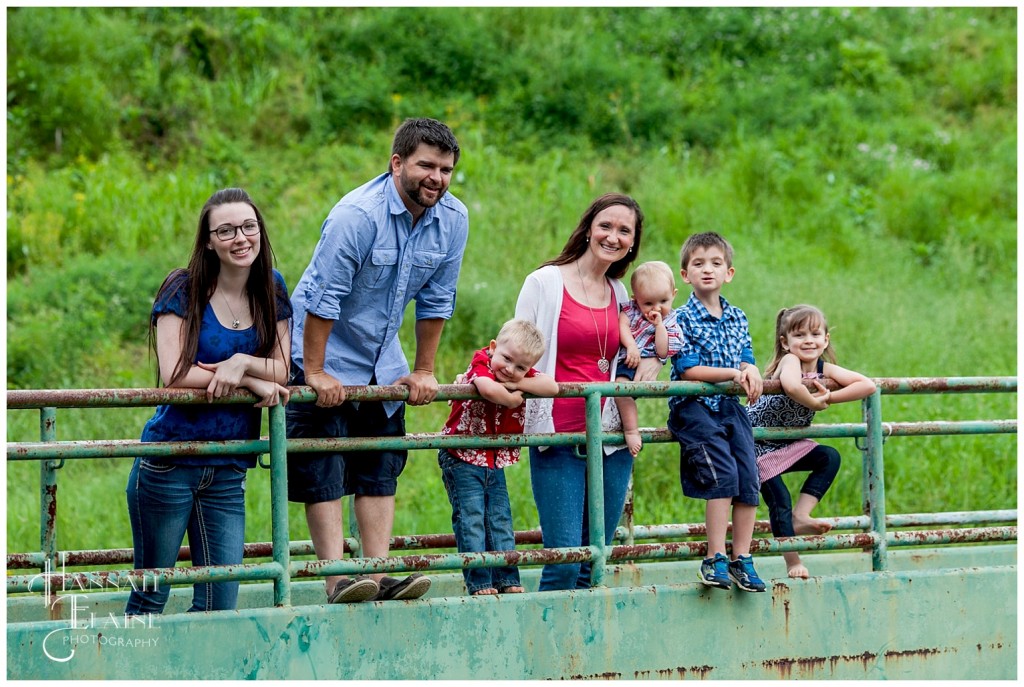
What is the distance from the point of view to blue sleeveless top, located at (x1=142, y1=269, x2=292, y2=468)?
4316 millimetres

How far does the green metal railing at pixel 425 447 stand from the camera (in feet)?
13.6

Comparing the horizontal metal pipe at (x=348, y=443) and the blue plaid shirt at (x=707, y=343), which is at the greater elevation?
the blue plaid shirt at (x=707, y=343)

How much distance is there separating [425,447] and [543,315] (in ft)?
2.42

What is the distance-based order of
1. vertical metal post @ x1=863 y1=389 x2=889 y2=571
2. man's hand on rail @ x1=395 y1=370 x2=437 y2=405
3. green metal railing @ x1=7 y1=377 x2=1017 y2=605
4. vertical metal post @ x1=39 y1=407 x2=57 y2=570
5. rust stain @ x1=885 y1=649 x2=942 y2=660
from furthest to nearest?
vertical metal post @ x1=863 y1=389 x2=889 y2=571 < rust stain @ x1=885 y1=649 x2=942 y2=660 < vertical metal post @ x1=39 y1=407 x2=57 y2=570 < man's hand on rail @ x1=395 y1=370 x2=437 y2=405 < green metal railing @ x1=7 y1=377 x2=1017 y2=605

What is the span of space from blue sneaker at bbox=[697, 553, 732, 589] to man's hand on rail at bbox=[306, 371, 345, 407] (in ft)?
5.30

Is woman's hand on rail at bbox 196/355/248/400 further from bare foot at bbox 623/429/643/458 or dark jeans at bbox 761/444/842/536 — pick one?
dark jeans at bbox 761/444/842/536

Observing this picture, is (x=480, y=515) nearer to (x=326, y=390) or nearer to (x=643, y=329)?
(x=326, y=390)

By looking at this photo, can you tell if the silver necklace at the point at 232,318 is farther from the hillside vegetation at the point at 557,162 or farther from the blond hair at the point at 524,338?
the hillside vegetation at the point at 557,162

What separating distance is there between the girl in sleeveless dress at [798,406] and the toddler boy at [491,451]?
1188 millimetres

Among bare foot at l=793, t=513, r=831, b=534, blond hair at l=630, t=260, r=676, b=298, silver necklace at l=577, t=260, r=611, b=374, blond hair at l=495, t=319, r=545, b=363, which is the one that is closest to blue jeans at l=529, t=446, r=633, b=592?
silver necklace at l=577, t=260, r=611, b=374

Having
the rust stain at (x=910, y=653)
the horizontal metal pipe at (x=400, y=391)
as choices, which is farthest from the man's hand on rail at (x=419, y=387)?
the rust stain at (x=910, y=653)

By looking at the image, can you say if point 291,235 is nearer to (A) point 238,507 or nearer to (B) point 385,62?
(B) point 385,62

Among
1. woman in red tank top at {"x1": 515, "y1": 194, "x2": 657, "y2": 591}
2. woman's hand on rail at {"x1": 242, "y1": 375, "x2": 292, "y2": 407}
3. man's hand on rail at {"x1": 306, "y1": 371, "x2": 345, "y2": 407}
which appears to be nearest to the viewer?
woman's hand on rail at {"x1": 242, "y1": 375, "x2": 292, "y2": 407}

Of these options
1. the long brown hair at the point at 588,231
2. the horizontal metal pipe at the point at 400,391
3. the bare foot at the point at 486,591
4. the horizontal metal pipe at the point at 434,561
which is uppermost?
the long brown hair at the point at 588,231
